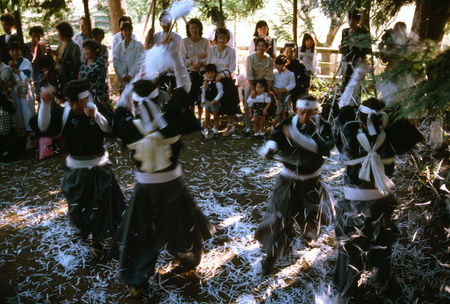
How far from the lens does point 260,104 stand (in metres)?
7.30

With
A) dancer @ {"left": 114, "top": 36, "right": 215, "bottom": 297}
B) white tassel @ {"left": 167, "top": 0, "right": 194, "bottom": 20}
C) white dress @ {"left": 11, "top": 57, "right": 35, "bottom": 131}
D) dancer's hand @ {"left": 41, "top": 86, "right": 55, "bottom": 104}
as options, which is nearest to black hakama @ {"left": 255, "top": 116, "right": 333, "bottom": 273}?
dancer @ {"left": 114, "top": 36, "right": 215, "bottom": 297}

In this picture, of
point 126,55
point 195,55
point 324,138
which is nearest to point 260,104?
point 195,55

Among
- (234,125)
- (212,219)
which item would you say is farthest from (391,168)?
(234,125)

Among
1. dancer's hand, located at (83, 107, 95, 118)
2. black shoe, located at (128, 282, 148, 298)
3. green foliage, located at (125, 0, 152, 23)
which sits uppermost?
green foliage, located at (125, 0, 152, 23)

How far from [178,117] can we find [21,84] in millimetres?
5060

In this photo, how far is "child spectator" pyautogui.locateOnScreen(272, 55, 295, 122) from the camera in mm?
7344

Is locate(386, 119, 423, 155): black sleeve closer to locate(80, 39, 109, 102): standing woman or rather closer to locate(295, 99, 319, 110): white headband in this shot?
locate(295, 99, 319, 110): white headband

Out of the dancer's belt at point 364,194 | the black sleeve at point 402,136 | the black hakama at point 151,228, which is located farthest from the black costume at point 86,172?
the black sleeve at point 402,136

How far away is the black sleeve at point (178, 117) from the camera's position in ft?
10.5

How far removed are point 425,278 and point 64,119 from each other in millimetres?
3577

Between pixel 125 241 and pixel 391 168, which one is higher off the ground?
pixel 391 168

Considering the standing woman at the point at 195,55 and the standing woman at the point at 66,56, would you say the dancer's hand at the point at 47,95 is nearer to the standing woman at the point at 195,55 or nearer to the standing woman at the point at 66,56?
the standing woman at the point at 66,56

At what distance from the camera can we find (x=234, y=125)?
828 cm

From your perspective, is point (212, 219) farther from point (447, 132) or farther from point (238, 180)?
point (447, 132)
